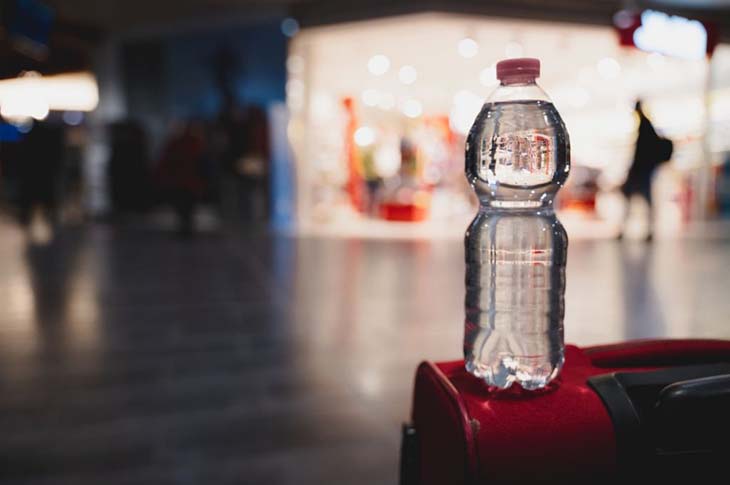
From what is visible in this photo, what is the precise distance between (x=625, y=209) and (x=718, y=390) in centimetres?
866

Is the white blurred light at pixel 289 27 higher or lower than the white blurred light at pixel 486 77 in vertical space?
higher

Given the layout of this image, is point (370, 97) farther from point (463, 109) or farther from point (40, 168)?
point (40, 168)

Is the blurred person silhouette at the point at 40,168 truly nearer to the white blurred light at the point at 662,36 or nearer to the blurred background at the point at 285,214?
the blurred background at the point at 285,214

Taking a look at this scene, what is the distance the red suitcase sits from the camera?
2.64ft

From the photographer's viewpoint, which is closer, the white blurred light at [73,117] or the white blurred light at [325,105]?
the white blurred light at [73,117]

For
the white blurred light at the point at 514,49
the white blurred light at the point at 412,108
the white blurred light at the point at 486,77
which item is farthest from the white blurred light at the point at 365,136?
the white blurred light at the point at 514,49

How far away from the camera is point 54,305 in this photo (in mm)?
4191

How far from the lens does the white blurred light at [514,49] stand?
1093cm

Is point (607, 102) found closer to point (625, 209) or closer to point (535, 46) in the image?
point (535, 46)

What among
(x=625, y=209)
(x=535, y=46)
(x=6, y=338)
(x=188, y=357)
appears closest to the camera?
(x=188, y=357)

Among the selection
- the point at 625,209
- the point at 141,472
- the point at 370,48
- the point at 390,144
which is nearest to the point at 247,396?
the point at 141,472

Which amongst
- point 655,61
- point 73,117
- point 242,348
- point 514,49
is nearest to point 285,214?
point 514,49

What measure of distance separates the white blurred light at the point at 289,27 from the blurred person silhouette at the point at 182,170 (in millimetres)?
3019

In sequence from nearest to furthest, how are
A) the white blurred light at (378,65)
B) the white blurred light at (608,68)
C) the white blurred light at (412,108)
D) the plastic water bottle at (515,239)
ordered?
1. the plastic water bottle at (515,239)
2. the white blurred light at (378,65)
3. the white blurred light at (608,68)
4. the white blurred light at (412,108)
